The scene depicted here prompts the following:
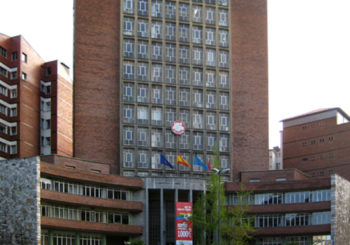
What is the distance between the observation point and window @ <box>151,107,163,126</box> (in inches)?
3875

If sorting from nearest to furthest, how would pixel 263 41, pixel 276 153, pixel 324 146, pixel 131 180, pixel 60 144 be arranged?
pixel 131 180 → pixel 263 41 → pixel 60 144 → pixel 324 146 → pixel 276 153

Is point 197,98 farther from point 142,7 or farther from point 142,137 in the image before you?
point 142,7

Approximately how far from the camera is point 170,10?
101312 mm

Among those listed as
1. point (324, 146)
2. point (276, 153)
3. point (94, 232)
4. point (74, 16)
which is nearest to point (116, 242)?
point (94, 232)

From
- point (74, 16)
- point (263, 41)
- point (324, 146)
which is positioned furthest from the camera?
point (324, 146)

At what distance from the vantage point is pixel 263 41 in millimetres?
104812

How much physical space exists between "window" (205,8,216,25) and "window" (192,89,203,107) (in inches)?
406

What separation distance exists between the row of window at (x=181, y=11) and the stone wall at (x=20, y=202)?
31.3 meters

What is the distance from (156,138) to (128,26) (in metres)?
15.8

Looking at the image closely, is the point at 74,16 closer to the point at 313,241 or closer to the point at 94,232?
the point at 94,232

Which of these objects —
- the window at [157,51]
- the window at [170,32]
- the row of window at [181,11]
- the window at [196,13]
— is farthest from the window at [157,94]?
the window at [196,13]

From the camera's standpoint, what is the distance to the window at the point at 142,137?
97250 millimetres

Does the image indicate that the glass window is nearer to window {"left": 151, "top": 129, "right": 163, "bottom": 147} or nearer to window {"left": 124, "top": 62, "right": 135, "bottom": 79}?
window {"left": 124, "top": 62, "right": 135, "bottom": 79}

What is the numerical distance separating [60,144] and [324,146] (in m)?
48.5
